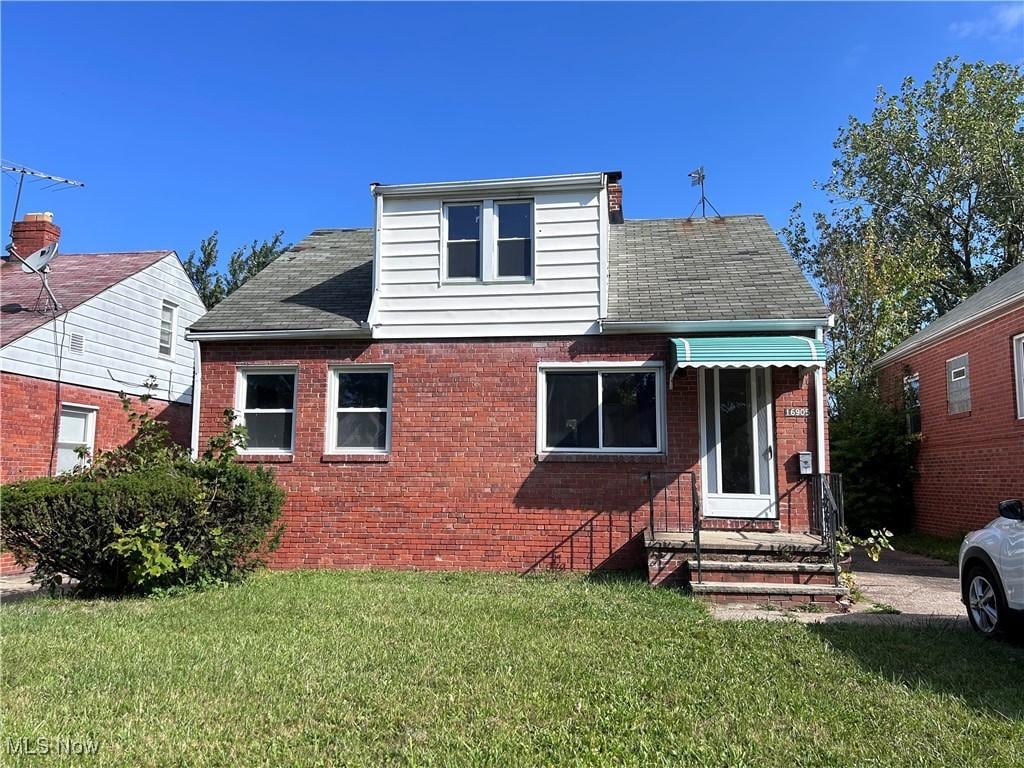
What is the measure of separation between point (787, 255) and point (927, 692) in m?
7.77

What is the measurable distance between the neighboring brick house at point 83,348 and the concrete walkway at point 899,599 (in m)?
9.88

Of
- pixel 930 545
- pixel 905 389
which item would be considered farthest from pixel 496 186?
pixel 905 389

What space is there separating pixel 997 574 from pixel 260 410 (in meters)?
9.21

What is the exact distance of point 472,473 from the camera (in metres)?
9.85

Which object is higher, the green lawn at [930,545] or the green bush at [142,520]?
the green bush at [142,520]

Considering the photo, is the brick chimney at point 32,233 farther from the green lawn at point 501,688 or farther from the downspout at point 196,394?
the green lawn at point 501,688

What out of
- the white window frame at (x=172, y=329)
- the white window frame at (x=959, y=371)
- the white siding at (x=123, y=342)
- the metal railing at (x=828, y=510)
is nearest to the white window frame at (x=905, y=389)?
the white window frame at (x=959, y=371)

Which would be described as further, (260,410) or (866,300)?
(866,300)

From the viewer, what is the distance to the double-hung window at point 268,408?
10.5 m

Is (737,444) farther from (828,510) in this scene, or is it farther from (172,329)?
(172,329)

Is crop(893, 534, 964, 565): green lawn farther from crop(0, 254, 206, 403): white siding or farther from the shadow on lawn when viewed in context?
crop(0, 254, 206, 403): white siding

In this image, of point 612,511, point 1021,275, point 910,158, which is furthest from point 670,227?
point 910,158

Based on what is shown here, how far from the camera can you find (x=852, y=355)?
19.3 m

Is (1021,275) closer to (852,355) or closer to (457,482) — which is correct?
(852,355)
